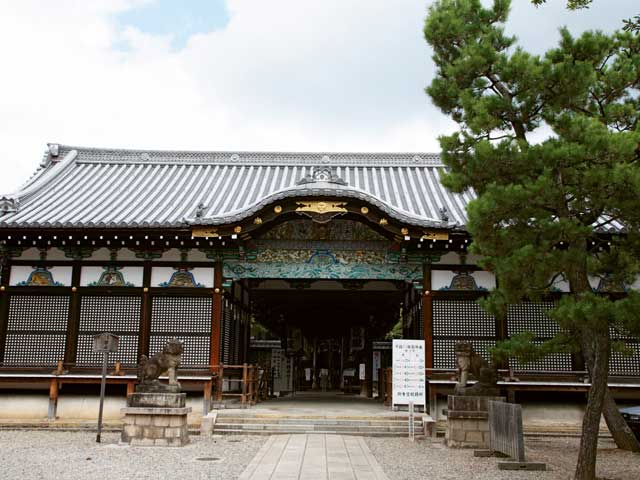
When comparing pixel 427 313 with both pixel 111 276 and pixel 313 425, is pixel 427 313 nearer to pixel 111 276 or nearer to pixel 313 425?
pixel 313 425

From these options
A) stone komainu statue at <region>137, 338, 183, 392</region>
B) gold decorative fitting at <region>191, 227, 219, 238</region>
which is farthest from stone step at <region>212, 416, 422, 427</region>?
gold decorative fitting at <region>191, 227, 219, 238</region>

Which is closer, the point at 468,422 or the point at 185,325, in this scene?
the point at 468,422

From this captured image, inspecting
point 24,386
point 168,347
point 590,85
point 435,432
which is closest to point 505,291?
point 590,85

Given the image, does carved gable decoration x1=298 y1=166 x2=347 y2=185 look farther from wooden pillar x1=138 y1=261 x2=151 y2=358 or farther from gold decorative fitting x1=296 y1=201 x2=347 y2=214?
wooden pillar x1=138 y1=261 x2=151 y2=358

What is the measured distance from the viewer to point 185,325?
47.4 feet

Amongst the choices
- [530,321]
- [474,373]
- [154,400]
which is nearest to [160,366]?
[154,400]

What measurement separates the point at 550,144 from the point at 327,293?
1363 cm

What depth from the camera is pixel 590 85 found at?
8664mm

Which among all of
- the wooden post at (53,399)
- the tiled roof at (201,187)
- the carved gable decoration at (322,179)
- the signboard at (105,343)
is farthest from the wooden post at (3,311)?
the carved gable decoration at (322,179)

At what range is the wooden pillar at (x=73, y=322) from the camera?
14.3 meters

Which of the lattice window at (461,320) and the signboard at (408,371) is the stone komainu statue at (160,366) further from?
the lattice window at (461,320)

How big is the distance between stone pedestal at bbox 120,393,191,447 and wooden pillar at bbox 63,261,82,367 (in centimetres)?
Result: 380

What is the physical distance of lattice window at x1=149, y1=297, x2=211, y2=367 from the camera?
14312 millimetres

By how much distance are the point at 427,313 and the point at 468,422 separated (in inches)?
136
